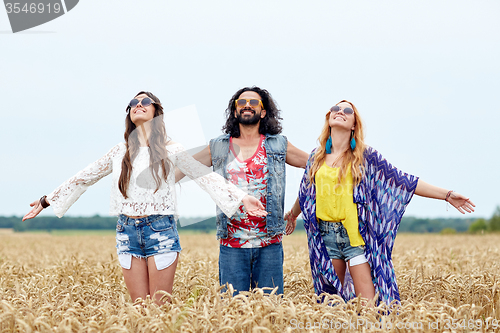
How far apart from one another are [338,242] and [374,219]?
50cm

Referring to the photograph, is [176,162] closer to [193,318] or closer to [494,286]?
[193,318]

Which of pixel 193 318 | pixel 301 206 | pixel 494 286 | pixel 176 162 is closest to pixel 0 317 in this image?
pixel 193 318

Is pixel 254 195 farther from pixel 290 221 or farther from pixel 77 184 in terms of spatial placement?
pixel 77 184

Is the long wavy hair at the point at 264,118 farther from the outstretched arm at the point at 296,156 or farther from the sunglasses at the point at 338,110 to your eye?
the sunglasses at the point at 338,110

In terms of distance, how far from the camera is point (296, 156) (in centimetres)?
501

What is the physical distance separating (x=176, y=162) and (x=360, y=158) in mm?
1950

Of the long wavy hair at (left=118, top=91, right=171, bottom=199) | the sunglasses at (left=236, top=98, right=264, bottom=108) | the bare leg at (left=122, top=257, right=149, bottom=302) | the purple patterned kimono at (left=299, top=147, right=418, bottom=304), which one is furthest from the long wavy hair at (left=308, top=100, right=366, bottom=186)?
the bare leg at (left=122, top=257, right=149, bottom=302)

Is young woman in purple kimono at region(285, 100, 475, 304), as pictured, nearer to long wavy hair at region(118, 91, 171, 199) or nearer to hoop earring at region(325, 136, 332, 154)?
hoop earring at region(325, 136, 332, 154)

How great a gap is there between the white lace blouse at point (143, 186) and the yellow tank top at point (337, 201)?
0.86 meters

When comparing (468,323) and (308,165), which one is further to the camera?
(308,165)

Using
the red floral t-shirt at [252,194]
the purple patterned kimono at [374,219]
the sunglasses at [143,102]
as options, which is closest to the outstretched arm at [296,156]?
the purple patterned kimono at [374,219]

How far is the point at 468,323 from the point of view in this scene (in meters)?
3.68

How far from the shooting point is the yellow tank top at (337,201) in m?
4.35

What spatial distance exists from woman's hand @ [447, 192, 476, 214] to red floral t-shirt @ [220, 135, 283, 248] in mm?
1958
